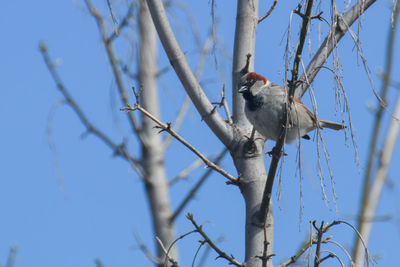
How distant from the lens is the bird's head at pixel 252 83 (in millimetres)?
3276

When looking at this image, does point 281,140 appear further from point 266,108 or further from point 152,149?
point 152,149

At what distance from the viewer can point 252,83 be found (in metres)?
3.56

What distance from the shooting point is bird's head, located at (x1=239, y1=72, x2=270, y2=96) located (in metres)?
3.28

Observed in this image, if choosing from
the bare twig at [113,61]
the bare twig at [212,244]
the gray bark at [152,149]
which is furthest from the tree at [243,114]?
the bare twig at [113,61]

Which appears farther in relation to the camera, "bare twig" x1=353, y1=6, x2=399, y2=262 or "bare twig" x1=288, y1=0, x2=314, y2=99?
"bare twig" x1=353, y1=6, x2=399, y2=262

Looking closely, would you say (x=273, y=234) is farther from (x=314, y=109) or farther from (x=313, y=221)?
(x=314, y=109)

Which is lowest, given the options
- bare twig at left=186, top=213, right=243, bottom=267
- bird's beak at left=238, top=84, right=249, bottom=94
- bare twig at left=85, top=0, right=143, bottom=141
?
bare twig at left=186, top=213, right=243, bottom=267

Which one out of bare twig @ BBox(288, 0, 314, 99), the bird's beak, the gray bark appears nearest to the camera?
bare twig @ BBox(288, 0, 314, 99)

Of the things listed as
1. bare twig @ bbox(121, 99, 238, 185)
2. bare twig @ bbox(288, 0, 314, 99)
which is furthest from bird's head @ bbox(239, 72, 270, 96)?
bare twig @ bbox(288, 0, 314, 99)

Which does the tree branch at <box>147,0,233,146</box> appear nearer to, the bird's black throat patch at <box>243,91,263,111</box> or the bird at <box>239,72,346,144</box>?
the bird at <box>239,72,346,144</box>

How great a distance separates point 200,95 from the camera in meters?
2.95

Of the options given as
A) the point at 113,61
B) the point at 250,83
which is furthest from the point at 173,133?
the point at 113,61

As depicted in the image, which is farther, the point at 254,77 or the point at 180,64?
the point at 254,77

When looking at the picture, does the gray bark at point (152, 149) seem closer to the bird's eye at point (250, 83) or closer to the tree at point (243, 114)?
the tree at point (243, 114)
